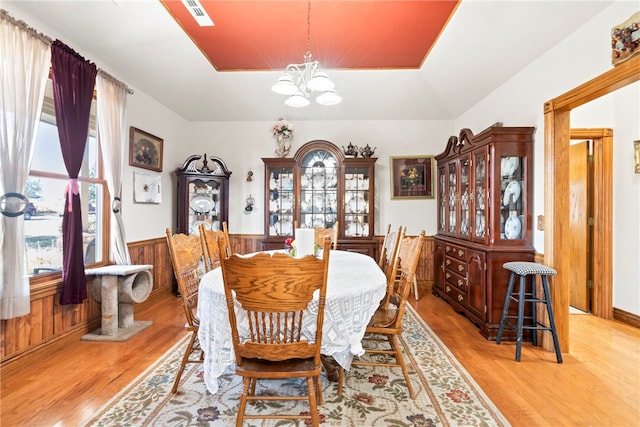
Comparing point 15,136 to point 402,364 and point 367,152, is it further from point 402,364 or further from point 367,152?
point 367,152

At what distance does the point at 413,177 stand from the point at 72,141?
165 inches

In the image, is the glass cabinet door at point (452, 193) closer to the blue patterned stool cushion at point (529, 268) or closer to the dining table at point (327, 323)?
the blue patterned stool cushion at point (529, 268)

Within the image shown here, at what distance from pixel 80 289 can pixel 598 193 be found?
17.8 ft

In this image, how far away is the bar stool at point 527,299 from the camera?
247cm

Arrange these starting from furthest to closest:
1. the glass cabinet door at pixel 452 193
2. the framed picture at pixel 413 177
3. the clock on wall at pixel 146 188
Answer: the framed picture at pixel 413 177, the glass cabinet door at pixel 452 193, the clock on wall at pixel 146 188

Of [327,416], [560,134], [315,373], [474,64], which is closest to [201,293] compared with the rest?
[315,373]

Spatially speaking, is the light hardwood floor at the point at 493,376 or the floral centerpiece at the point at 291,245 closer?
the light hardwood floor at the point at 493,376

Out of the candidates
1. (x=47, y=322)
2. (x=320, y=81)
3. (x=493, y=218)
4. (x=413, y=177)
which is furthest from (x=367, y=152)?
(x=47, y=322)

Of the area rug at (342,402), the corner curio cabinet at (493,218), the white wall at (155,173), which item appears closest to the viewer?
the area rug at (342,402)

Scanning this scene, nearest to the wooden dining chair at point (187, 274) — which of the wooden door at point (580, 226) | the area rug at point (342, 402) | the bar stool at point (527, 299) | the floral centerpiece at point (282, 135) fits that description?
the area rug at point (342, 402)

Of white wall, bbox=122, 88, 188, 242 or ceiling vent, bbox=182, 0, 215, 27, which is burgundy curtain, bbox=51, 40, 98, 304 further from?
ceiling vent, bbox=182, 0, 215, 27

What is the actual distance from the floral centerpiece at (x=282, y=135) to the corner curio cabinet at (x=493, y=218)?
7.96 ft

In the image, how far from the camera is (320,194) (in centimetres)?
466

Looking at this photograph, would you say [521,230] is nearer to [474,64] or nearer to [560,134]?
[560,134]
